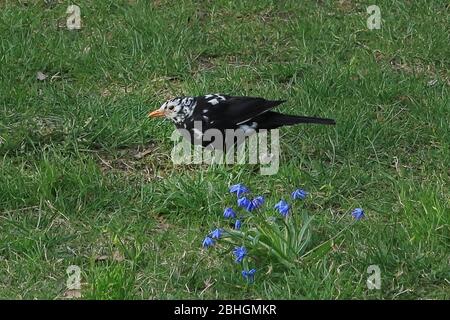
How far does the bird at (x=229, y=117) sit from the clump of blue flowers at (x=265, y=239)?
1.28 metres

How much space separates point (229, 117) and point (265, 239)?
1610mm

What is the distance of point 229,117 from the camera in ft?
22.3

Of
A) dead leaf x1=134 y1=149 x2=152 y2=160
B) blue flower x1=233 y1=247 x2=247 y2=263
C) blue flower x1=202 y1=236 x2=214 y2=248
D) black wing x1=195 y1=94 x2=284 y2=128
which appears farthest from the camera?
dead leaf x1=134 y1=149 x2=152 y2=160

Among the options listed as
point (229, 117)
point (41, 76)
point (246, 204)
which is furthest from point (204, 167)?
point (41, 76)

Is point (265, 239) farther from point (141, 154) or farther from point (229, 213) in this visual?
point (141, 154)

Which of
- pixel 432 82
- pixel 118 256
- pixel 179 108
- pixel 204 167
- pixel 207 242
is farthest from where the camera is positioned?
pixel 432 82

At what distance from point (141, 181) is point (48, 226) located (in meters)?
0.82

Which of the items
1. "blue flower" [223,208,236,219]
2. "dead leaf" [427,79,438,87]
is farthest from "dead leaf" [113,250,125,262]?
"dead leaf" [427,79,438,87]

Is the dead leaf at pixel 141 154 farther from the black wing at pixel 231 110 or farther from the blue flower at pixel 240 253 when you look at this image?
the blue flower at pixel 240 253

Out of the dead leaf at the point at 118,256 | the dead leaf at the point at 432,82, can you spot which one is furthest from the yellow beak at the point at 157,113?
the dead leaf at the point at 432,82

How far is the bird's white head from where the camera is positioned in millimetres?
6867

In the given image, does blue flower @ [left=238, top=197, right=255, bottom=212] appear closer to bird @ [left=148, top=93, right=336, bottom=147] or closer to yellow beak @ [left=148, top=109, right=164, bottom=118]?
bird @ [left=148, top=93, right=336, bottom=147]
